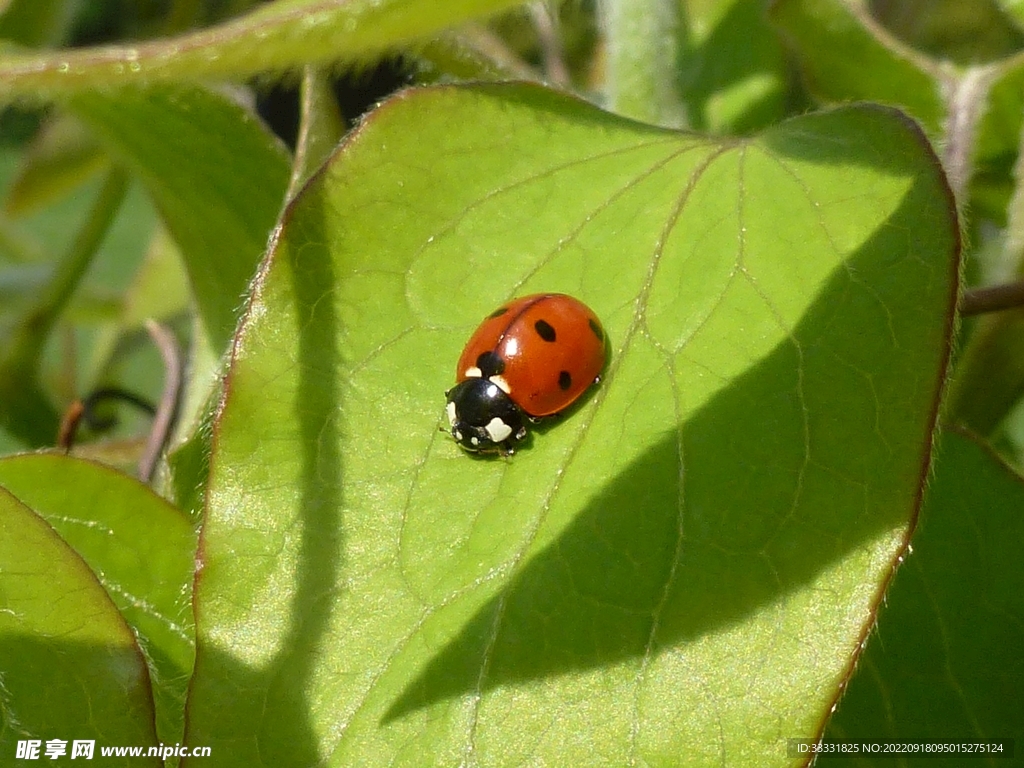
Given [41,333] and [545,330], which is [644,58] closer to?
[545,330]

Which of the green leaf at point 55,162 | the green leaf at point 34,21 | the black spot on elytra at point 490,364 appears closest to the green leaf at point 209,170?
the black spot on elytra at point 490,364

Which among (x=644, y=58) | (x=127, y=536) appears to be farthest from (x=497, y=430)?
(x=644, y=58)

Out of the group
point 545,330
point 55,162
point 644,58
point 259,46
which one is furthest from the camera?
point 55,162

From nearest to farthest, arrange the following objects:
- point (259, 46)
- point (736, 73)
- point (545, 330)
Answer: point (259, 46)
point (545, 330)
point (736, 73)

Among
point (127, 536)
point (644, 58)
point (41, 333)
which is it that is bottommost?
point (41, 333)

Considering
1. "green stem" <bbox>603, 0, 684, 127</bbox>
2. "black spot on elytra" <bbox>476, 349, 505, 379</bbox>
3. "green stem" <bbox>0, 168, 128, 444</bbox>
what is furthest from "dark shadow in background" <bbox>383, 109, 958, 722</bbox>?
"green stem" <bbox>0, 168, 128, 444</bbox>

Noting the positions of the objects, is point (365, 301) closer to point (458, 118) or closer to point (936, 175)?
point (458, 118)

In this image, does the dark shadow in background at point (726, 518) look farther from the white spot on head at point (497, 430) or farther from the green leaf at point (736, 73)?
the green leaf at point (736, 73)
